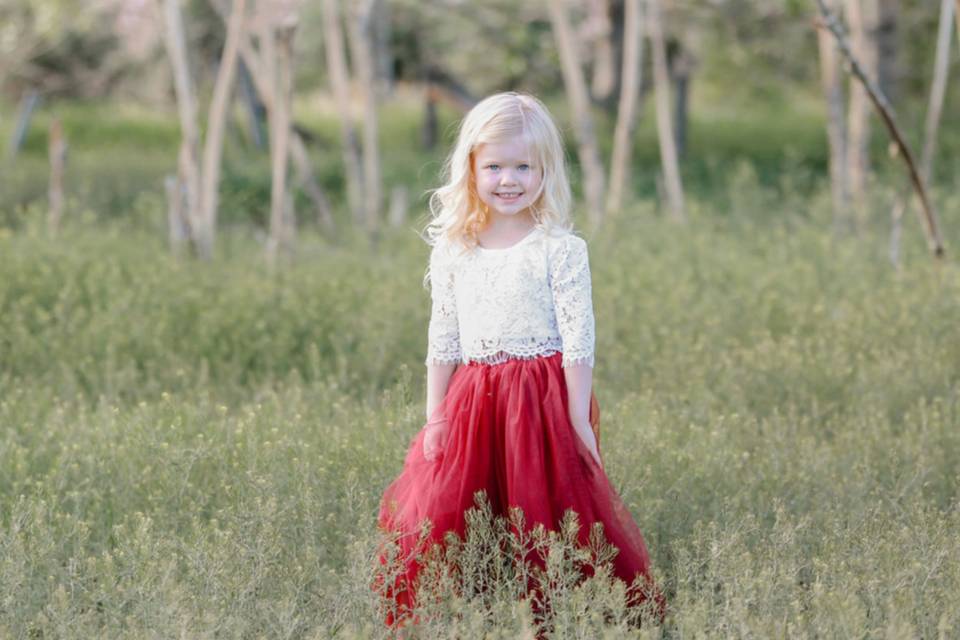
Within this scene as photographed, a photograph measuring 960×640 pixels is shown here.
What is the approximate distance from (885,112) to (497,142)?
3298 mm

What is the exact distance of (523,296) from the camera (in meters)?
3.44

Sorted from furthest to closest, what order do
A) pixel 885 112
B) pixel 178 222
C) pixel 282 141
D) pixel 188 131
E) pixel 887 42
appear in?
pixel 887 42 → pixel 282 141 → pixel 178 222 → pixel 188 131 → pixel 885 112

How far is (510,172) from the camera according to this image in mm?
3467

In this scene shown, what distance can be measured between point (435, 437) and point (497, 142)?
72cm

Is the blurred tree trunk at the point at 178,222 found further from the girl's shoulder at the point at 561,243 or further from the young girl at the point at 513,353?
the girl's shoulder at the point at 561,243

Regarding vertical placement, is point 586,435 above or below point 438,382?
below

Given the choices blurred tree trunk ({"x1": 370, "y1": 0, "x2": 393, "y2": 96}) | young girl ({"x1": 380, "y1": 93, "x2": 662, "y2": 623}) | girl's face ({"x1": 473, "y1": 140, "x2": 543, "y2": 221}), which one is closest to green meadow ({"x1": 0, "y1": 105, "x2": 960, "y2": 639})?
young girl ({"x1": 380, "y1": 93, "x2": 662, "y2": 623})

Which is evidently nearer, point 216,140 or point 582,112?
point 216,140

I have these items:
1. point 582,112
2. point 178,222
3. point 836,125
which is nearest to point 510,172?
point 178,222

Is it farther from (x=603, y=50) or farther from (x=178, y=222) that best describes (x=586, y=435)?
(x=603, y=50)

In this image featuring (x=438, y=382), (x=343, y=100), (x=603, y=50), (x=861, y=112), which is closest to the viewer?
(x=438, y=382)

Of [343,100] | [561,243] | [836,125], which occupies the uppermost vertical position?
[343,100]

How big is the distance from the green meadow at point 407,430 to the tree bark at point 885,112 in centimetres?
22

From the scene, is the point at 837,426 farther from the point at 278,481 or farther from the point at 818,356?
the point at 278,481
